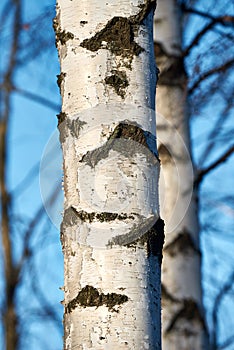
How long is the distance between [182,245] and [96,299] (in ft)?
6.25

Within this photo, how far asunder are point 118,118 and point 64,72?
0.17 m

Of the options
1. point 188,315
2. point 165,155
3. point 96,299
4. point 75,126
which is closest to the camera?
point 96,299

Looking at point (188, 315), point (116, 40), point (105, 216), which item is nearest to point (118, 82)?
point (116, 40)

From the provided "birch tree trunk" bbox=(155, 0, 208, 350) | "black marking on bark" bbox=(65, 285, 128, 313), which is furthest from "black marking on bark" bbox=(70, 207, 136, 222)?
"birch tree trunk" bbox=(155, 0, 208, 350)

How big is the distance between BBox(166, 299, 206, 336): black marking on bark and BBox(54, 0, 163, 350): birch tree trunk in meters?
1.70

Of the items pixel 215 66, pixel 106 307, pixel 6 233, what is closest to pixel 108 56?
pixel 106 307

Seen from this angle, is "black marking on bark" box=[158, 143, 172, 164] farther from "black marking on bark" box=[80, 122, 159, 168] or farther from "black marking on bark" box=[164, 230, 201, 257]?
"black marking on bark" box=[80, 122, 159, 168]

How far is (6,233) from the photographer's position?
679cm

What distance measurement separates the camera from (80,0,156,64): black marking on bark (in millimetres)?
1565

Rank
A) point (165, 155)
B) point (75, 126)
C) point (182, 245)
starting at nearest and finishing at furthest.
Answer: point (75, 126), point (182, 245), point (165, 155)

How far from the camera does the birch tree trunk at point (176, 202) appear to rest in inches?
125

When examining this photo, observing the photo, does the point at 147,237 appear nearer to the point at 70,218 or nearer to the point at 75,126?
the point at 70,218

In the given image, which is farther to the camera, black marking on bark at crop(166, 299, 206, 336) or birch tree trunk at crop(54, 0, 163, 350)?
black marking on bark at crop(166, 299, 206, 336)

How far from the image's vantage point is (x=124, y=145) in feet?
4.96
